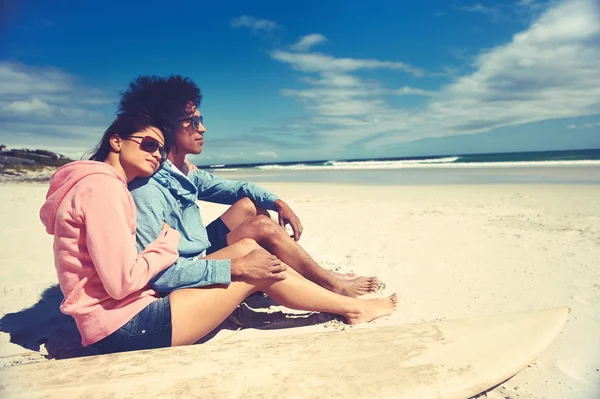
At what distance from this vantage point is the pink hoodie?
169 centimetres

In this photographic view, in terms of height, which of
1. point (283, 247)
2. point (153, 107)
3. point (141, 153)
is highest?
point (153, 107)

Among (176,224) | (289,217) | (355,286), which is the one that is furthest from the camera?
(289,217)

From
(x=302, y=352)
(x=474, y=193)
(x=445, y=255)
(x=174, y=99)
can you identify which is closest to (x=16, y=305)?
(x=174, y=99)

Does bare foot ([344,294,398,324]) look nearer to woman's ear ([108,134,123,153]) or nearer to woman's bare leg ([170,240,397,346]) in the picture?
woman's bare leg ([170,240,397,346])

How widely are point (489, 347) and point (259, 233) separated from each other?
1604 mm

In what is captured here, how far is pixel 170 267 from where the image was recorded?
82.5 inches

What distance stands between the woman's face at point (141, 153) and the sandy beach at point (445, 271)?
3.44ft

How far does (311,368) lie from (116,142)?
1545mm

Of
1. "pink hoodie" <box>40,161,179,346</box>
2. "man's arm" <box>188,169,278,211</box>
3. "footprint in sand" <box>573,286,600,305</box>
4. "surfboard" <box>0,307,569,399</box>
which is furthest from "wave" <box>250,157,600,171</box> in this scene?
"pink hoodie" <box>40,161,179,346</box>

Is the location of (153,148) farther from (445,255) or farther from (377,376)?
(445,255)

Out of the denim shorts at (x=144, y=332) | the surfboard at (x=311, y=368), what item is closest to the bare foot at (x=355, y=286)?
the surfboard at (x=311, y=368)

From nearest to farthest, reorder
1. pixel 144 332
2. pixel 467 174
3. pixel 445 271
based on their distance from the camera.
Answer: pixel 144 332, pixel 445 271, pixel 467 174

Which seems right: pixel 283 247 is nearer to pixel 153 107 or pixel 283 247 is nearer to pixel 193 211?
pixel 193 211

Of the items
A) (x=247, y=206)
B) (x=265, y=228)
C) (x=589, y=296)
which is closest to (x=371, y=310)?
(x=265, y=228)
